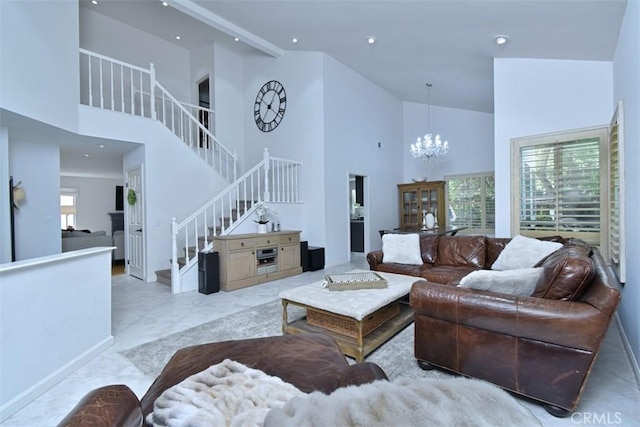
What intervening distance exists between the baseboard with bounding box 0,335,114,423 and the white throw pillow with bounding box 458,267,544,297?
2.94 metres

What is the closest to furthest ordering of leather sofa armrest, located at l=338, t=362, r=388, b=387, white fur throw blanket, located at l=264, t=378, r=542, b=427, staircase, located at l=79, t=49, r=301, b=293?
white fur throw blanket, located at l=264, t=378, r=542, b=427
leather sofa armrest, located at l=338, t=362, r=388, b=387
staircase, located at l=79, t=49, r=301, b=293

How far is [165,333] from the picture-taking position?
304 cm

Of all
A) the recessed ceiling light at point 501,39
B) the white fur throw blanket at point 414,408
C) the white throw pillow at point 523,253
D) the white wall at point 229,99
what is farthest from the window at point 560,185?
the white wall at point 229,99

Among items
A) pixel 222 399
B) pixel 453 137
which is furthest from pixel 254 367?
pixel 453 137

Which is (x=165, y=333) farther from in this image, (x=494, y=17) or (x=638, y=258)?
(x=494, y=17)

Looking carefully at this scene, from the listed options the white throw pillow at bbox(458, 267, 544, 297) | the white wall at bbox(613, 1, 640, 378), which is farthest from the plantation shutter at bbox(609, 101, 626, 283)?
the white throw pillow at bbox(458, 267, 544, 297)

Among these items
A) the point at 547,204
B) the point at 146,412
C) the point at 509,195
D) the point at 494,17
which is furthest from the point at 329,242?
the point at 146,412

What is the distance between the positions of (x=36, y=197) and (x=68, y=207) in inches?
239

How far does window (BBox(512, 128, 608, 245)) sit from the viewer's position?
3857mm

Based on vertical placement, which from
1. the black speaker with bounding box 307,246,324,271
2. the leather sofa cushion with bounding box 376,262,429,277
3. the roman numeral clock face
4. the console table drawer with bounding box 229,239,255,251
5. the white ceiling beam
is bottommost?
the black speaker with bounding box 307,246,324,271

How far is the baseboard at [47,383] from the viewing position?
1816 mm

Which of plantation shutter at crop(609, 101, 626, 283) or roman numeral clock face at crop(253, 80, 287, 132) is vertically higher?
roman numeral clock face at crop(253, 80, 287, 132)

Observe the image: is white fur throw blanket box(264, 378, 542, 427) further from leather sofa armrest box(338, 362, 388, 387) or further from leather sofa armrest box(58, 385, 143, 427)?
leather sofa armrest box(58, 385, 143, 427)

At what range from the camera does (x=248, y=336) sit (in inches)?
115
